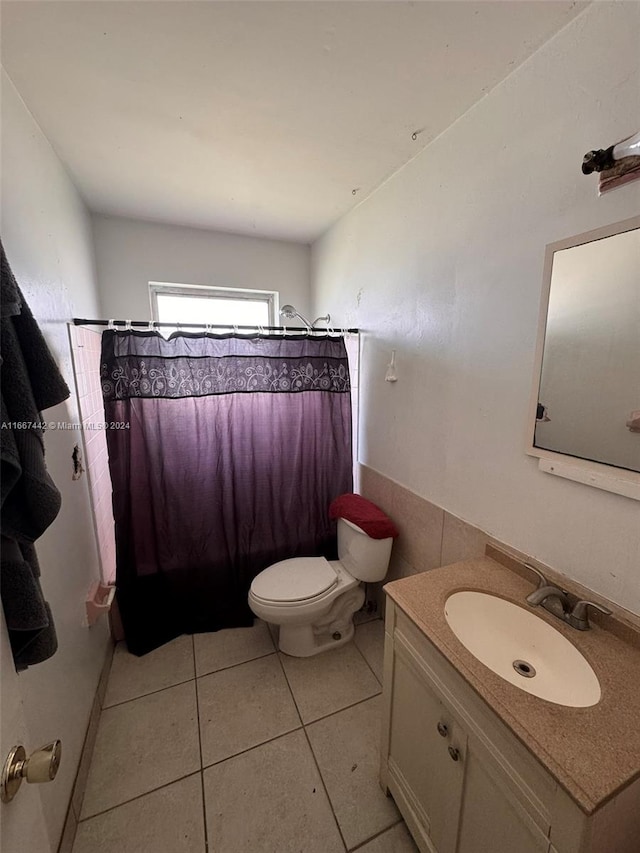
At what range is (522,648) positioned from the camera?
0.98 m

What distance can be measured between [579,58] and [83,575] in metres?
2.38

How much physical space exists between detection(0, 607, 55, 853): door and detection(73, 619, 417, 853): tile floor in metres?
0.81

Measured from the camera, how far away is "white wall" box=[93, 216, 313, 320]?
80.0 inches

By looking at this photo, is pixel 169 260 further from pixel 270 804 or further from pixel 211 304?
pixel 270 804

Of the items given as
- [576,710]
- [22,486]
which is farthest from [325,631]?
[22,486]

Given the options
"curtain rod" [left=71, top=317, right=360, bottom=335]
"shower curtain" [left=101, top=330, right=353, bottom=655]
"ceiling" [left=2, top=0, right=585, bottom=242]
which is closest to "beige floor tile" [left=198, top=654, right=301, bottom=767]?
"shower curtain" [left=101, top=330, right=353, bottom=655]

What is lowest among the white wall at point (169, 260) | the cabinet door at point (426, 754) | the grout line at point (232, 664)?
the grout line at point (232, 664)

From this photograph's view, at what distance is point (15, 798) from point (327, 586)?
1301 mm

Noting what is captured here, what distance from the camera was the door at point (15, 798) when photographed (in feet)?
1.57

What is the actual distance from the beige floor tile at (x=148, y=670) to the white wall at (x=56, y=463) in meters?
0.15

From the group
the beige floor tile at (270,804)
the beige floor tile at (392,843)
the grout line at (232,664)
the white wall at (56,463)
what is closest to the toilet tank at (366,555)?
the grout line at (232,664)

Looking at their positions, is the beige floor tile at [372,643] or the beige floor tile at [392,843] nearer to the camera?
the beige floor tile at [392,843]

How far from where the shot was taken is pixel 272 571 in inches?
70.6

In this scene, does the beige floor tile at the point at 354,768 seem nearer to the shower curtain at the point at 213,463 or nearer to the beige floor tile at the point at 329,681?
the beige floor tile at the point at 329,681
